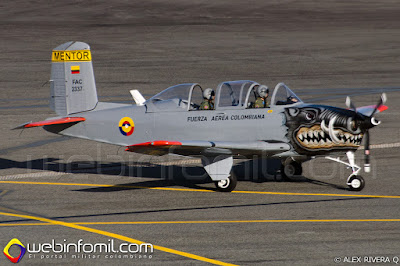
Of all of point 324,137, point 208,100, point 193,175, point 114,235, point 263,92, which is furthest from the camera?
point 193,175

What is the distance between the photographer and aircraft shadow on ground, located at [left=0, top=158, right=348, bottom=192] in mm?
16469

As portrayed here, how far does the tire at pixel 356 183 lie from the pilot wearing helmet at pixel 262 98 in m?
2.64

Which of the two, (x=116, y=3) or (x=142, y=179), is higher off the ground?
(x=116, y=3)

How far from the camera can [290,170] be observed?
1659 centimetres

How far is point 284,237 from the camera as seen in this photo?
1218 centimetres

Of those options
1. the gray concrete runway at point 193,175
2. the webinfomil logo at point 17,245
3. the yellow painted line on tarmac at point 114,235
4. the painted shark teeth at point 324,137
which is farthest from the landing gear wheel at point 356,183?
the webinfomil logo at point 17,245

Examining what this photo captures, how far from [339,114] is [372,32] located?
30.5 meters

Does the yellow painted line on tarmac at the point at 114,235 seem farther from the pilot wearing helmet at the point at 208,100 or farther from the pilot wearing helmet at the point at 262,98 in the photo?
the pilot wearing helmet at the point at 262,98

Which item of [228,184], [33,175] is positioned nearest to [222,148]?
[228,184]

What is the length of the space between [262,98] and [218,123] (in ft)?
4.02

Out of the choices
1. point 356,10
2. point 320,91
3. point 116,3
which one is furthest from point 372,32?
point 116,3

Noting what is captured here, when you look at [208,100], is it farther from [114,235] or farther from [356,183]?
[114,235]

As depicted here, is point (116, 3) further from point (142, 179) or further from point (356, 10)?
point (142, 179)

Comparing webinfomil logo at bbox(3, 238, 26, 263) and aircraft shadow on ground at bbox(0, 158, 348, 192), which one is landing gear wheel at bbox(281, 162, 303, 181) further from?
webinfomil logo at bbox(3, 238, 26, 263)
